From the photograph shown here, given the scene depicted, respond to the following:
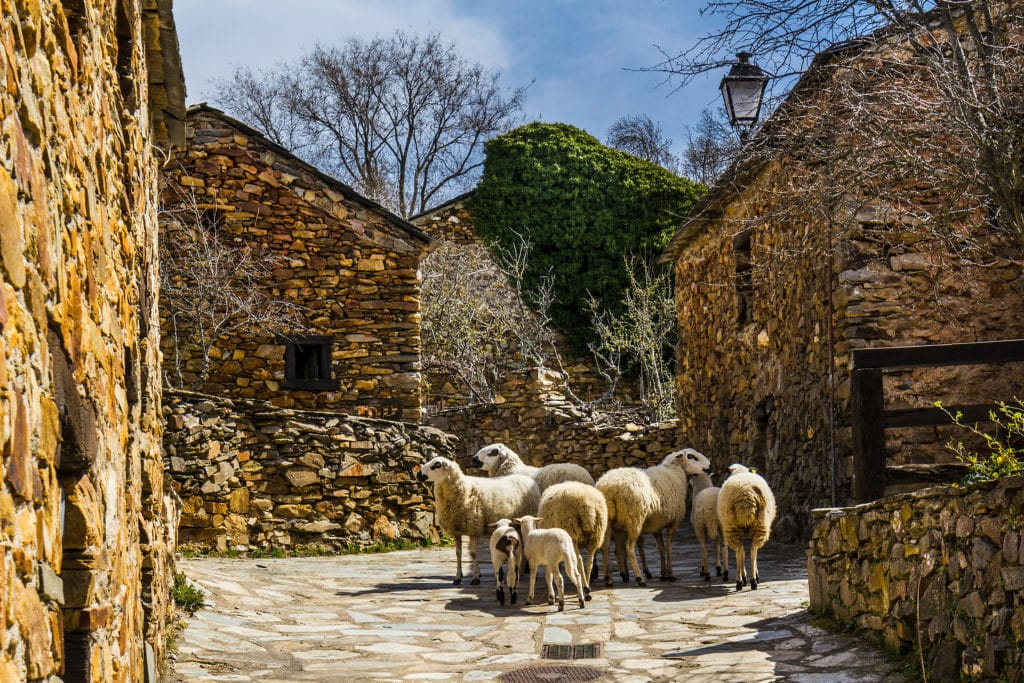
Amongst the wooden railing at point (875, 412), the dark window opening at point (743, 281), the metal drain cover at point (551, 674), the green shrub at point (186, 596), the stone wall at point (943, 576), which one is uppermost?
the dark window opening at point (743, 281)

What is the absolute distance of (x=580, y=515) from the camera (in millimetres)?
9406

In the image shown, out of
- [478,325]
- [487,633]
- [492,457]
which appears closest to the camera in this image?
[487,633]

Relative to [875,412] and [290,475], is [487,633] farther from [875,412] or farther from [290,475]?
[290,475]

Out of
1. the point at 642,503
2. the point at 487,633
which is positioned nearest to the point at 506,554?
the point at 487,633

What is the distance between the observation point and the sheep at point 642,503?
1007 cm

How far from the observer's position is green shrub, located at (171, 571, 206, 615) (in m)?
7.92

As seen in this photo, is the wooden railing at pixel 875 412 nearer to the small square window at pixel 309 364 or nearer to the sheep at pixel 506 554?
the sheep at pixel 506 554

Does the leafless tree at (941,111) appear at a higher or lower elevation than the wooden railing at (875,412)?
higher

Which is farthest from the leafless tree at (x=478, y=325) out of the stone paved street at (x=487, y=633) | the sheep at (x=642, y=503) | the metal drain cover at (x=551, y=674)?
the metal drain cover at (x=551, y=674)

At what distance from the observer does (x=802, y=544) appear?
12.6m

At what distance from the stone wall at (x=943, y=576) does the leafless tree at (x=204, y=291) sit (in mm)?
10440

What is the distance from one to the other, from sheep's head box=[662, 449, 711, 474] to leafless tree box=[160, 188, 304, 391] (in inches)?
268

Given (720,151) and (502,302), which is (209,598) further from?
(502,302)

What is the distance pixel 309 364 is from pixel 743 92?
8857mm
